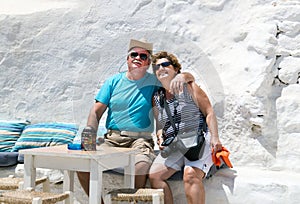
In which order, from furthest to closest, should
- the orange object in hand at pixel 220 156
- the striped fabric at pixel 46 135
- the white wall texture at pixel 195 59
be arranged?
the striped fabric at pixel 46 135 < the white wall texture at pixel 195 59 < the orange object in hand at pixel 220 156

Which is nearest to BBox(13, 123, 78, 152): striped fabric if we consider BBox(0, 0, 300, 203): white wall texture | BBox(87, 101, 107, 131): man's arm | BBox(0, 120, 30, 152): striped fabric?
BBox(0, 120, 30, 152): striped fabric

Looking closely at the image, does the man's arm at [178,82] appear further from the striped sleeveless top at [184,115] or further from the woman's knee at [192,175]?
the woman's knee at [192,175]

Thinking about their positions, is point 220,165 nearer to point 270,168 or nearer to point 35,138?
point 270,168

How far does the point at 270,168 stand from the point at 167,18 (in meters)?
1.72

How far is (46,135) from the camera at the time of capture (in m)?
4.26

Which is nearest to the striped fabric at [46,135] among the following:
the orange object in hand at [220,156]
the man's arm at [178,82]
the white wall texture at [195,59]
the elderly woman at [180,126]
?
the white wall texture at [195,59]

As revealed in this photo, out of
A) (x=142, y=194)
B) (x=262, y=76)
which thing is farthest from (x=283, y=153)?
(x=142, y=194)

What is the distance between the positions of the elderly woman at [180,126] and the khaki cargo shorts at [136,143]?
0.08 meters

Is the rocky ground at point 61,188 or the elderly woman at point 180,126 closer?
the elderly woman at point 180,126

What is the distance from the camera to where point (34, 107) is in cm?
485

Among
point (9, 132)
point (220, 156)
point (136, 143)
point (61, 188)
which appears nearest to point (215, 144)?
point (220, 156)

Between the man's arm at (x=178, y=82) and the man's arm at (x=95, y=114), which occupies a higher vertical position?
the man's arm at (x=178, y=82)

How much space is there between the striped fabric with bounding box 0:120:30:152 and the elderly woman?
67.7 inches

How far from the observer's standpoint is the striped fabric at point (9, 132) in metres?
4.28
